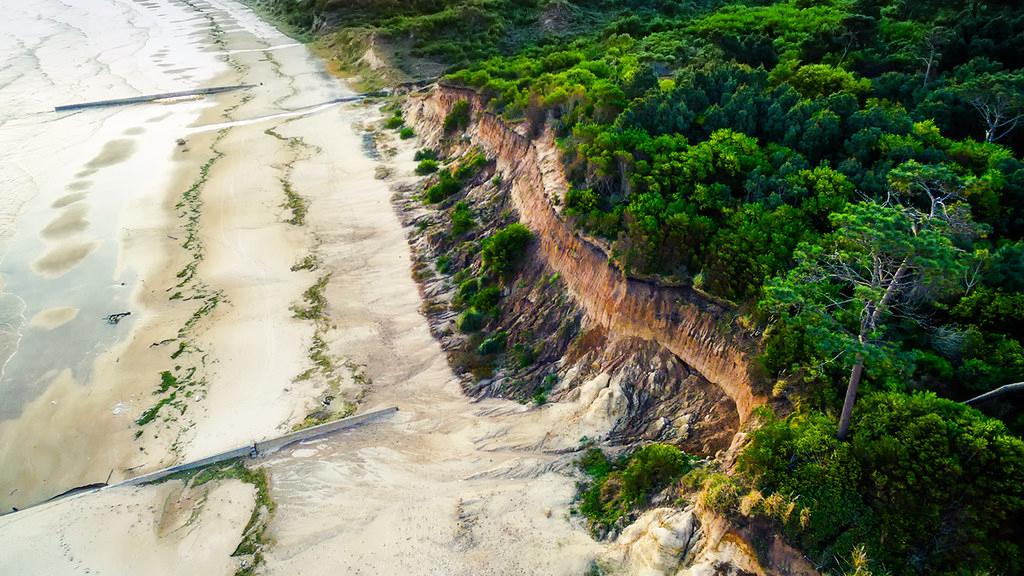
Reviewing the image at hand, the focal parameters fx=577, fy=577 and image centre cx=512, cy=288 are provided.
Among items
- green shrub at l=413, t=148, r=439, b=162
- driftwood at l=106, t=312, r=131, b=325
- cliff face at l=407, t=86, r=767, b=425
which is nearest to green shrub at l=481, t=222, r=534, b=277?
cliff face at l=407, t=86, r=767, b=425

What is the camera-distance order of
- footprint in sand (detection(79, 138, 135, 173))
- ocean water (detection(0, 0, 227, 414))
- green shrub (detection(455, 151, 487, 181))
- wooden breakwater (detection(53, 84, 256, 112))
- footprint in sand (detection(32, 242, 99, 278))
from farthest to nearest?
wooden breakwater (detection(53, 84, 256, 112)), footprint in sand (detection(79, 138, 135, 173)), green shrub (detection(455, 151, 487, 181)), footprint in sand (detection(32, 242, 99, 278)), ocean water (detection(0, 0, 227, 414))

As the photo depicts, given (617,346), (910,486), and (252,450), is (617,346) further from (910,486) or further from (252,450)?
(252,450)

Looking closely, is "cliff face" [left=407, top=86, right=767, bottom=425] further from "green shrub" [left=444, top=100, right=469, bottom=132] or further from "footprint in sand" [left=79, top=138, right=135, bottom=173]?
"footprint in sand" [left=79, top=138, right=135, bottom=173]

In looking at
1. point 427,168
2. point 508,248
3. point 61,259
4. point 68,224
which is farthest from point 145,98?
point 508,248

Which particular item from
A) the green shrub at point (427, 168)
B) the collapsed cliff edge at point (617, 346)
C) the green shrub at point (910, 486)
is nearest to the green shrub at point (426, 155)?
the green shrub at point (427, 168)

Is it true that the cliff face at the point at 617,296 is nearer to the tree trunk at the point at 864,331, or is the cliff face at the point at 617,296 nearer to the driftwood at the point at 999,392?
the tree trunk at the point at 864,331

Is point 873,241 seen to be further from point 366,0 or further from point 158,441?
point 366,0
